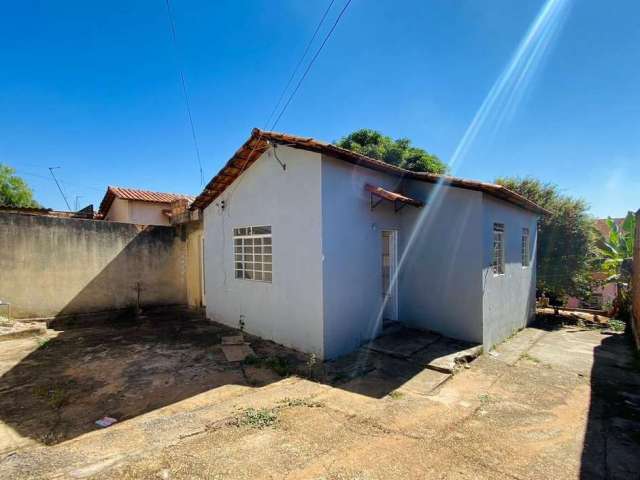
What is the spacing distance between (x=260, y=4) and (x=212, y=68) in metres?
2.98

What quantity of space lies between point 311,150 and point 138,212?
594 inches

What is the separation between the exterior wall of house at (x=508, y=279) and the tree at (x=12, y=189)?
43.7 m

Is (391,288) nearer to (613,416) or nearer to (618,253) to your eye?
(613,416)

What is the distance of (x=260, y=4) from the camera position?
7.50 m

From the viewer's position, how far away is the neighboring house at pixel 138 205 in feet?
56.6

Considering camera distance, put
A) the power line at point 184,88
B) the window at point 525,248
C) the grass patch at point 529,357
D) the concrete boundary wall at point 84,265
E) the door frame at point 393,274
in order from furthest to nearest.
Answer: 1. the window at point 525,248
2. the concrete boundary wall at point 84,265
3. the door frame at point 393,274
4. the power line at point 184,88
5. the grass patch at point 529,357

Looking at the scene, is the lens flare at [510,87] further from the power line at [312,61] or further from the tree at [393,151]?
the tree at [393,151]

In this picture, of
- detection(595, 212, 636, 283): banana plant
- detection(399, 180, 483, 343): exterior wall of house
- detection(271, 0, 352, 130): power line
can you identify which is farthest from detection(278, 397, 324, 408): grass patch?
detection(595, 212, 636, 283): banana plant

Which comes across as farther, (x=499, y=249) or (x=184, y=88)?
(x=184, y=88)

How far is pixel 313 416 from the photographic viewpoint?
4430 mm

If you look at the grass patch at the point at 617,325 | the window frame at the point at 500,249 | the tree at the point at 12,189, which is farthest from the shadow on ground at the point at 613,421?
the tree at the point at 12,189

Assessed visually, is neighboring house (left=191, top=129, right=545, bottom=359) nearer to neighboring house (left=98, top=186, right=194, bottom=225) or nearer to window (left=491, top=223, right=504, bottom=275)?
window (left=491, top=223, right=504, bottom=275)

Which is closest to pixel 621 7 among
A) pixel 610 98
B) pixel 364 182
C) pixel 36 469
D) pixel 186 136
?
pixel 610 98

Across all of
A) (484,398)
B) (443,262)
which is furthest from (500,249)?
(484,398)
